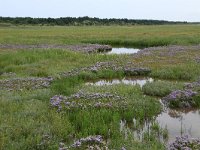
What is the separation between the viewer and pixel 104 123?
32.7 feet

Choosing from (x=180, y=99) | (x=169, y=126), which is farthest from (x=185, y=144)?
(x=180, y=99)

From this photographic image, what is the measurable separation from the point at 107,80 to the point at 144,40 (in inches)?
1085

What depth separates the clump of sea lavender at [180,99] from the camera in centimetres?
→ 1273

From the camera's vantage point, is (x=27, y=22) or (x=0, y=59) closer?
(x=0, y=59)

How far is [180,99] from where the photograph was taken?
13.1m

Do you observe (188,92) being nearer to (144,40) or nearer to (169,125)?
(169,125)

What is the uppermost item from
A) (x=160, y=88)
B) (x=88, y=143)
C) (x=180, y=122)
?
(x=88, y=143)

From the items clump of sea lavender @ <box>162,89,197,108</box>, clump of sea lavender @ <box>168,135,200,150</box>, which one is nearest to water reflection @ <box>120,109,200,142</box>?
clump of sea lavender @ <box>162,89,197,108</box>

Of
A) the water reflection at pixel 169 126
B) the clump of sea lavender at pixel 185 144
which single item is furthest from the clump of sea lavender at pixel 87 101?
the clump of sea lavender at pixel 185 144

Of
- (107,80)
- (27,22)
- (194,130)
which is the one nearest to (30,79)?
(107,80)

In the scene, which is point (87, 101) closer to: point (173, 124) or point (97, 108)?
point (97, 108)

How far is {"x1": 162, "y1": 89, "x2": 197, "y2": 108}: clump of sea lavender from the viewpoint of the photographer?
1273 cm

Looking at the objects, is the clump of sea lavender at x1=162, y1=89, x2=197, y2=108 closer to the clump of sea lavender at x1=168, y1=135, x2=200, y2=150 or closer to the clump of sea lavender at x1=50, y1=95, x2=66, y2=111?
the clump of sea lavender at x1=50, y1=95, x2=66, y2=111

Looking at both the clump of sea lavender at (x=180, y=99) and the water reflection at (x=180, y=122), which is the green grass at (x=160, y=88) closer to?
the clump of sea lavender at (x=180, y=99)
